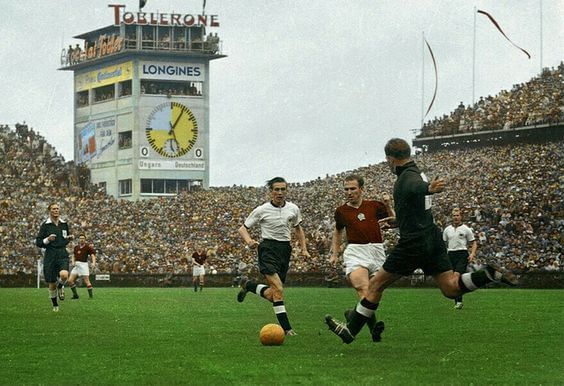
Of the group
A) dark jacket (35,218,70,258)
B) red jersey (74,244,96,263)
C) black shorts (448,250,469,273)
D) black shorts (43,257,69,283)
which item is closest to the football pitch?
black shorts (43,257,69,283)

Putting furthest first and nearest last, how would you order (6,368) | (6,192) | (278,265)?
1. (6,192)
2. (278,265)
3. (6,368)

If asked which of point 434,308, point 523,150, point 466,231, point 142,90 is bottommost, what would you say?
point 434,308

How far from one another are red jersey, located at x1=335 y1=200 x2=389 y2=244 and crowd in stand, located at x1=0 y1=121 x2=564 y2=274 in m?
32.1

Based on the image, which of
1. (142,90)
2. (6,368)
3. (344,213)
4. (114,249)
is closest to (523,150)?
(114,249)

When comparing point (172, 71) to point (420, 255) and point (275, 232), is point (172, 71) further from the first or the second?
point (420, 255)

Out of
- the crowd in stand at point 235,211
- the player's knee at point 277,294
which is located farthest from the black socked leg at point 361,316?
the crowd in stand at point 235,211

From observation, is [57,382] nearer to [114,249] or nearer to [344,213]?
[344,213]

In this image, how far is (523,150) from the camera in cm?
6119

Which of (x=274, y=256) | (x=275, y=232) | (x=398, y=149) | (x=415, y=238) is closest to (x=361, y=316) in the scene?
(x=415, y=238)

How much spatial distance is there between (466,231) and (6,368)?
56.7 ft

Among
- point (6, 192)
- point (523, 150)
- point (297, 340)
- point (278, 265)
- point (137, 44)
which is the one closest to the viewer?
point (297, 340)

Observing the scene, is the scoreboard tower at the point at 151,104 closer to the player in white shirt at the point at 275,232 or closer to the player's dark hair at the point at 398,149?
the player in white shirt at the point at 275,232

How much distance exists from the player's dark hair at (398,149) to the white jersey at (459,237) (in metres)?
14.6

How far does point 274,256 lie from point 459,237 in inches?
439
